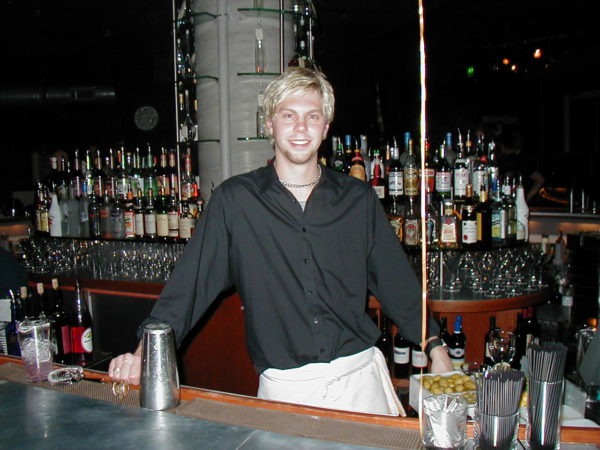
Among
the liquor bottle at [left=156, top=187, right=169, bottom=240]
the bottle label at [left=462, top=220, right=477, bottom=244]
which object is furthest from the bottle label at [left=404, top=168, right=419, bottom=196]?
the liquor bottle at [left=156, top=187, right=169, bottom=240]

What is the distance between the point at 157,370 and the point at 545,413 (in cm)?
87

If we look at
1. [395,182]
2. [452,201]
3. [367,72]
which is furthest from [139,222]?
[367,72]

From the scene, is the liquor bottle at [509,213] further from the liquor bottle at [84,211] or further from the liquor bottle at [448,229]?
the liquor bottle at [84,211]

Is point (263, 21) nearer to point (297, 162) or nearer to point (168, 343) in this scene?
point (297, 162)

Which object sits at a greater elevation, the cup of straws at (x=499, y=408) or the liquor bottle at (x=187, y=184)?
the liquor bottle at (x=187, y=184)

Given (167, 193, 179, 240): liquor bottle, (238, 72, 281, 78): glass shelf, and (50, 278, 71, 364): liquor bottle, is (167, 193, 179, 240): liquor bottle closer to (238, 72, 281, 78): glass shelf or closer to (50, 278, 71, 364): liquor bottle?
(50, 278, 71, 364): liquor bottle

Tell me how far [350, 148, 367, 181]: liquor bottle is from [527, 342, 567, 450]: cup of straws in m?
2.37

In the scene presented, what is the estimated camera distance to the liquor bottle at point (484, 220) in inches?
129

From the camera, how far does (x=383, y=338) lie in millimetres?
3369

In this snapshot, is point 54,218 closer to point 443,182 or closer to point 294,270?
point 443,182

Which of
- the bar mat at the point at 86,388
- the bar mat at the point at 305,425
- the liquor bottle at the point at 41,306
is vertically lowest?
the liquor bottle at the point at 41,306

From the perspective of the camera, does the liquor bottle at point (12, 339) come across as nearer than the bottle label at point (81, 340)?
Yes

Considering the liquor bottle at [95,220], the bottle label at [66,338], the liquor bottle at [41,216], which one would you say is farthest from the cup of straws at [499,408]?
the liquor bottle at [41,216]

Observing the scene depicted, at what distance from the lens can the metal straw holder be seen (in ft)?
3.66
